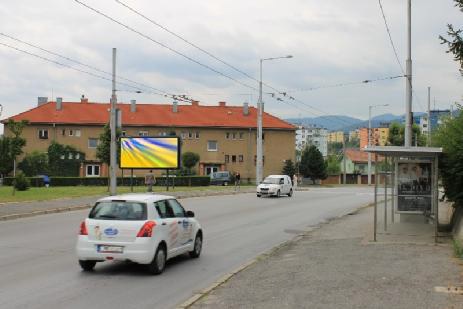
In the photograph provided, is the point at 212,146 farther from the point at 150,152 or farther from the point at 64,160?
the point at 150,152

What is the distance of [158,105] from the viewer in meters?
89.0

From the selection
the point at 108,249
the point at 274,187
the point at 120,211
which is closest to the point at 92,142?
the point at 274,187

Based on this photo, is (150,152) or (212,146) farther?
(212,146)

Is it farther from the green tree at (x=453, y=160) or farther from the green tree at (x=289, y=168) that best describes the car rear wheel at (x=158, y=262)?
the green tree at (x=289, y=168)

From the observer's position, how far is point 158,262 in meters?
11.4

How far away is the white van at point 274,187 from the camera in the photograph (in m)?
42.0

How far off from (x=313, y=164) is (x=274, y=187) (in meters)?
41.3

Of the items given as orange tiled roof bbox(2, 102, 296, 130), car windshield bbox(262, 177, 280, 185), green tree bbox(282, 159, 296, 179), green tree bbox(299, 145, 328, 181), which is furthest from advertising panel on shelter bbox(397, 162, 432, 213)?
orange tiled roof bbox(2, 102, 296, 130)

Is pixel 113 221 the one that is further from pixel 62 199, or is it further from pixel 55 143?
pixel 55 143

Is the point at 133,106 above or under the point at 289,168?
above

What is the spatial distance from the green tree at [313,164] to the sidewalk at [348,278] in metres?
67.9

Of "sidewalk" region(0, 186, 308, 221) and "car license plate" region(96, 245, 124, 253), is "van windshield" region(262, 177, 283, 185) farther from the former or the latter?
"car license plate" region(96, 245, 124, 253)

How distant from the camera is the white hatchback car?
1118cm

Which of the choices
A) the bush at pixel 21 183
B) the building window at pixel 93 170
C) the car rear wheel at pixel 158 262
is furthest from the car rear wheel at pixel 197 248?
the building window at pixel 93 170
